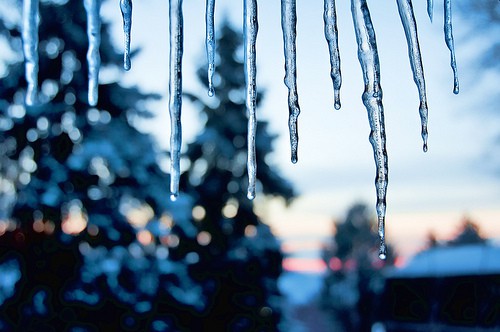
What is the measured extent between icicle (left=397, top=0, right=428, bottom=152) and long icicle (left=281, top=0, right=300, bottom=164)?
0.30m

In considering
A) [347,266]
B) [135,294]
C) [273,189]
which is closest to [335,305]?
[347,266]

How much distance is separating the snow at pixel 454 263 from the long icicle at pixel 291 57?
1411 centimetres

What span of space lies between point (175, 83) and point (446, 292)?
50.6ft

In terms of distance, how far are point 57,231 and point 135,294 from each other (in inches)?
53.0

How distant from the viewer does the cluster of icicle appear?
1740 mm

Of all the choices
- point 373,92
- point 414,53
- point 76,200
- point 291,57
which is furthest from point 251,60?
point 76,200

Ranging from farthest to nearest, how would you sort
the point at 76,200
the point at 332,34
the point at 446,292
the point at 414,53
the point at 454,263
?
the point at 454,263
the point at 446,292
the point at 76,200
the point at 414,53
the point at 332,34

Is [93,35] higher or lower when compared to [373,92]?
higher

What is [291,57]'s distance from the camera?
1778 mm

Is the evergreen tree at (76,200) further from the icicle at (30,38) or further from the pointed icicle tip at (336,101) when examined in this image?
the pointed icicle tip at (336,101)

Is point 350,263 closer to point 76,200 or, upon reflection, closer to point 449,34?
point 76,200

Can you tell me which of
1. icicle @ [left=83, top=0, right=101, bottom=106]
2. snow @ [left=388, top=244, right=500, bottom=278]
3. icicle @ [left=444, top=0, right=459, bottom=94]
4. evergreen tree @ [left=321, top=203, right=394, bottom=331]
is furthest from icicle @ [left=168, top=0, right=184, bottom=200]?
evergreen tree @ [left=321, top=203, right=394, bottom=331]

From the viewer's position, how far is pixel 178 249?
1046 centimetres

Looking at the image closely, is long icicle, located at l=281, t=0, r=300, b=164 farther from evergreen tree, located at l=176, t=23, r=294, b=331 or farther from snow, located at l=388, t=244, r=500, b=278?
snow, located at l=388, t=244, r=500, b=278
